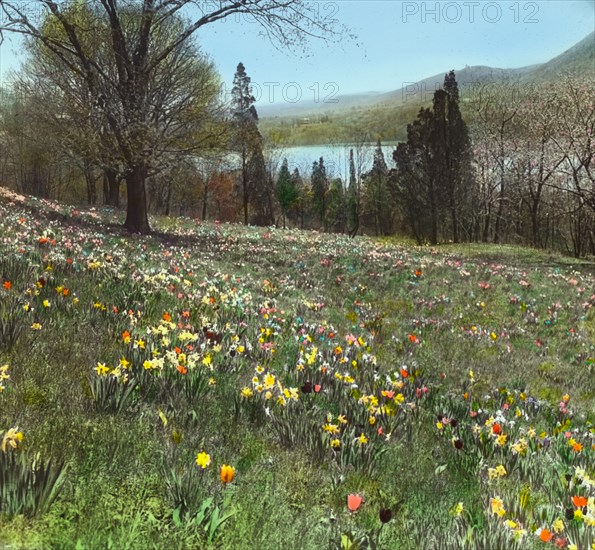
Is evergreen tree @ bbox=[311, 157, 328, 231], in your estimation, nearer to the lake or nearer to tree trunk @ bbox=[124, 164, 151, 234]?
the lake

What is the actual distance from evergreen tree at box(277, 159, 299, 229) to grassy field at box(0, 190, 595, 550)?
78.0 m

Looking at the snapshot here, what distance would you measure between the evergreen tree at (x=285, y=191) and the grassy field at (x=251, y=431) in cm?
A: 7802

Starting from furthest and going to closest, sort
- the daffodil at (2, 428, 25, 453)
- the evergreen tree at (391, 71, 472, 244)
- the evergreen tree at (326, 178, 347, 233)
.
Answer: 1. the evergreen tree at (326, 178, 347, 233)
2. the evergreen tree at (391, 71, 472, 244)
3. the daffodil at (2, 428, 25, 453)

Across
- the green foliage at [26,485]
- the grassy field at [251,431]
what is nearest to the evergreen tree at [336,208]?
the grassy field at [251,431]

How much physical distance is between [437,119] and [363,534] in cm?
5086

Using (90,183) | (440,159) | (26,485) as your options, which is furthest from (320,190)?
(26,485)

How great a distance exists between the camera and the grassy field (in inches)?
93.5

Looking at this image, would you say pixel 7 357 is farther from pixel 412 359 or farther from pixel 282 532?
pixel 412 359

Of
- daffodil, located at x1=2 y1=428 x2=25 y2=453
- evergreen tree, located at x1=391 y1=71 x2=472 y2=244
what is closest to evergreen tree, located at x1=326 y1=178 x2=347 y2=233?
evergreen tree, located at x1=391 y1=71 x2=472 y2=244

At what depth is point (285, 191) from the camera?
8594 centimetres

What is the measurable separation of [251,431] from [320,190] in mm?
88985

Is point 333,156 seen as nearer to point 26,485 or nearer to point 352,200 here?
point 352,200

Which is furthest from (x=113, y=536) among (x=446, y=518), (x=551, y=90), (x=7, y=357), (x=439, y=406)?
(x=551, y=90)

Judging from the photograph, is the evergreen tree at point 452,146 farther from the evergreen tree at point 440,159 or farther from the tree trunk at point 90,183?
the tree trunk at point 90,183
